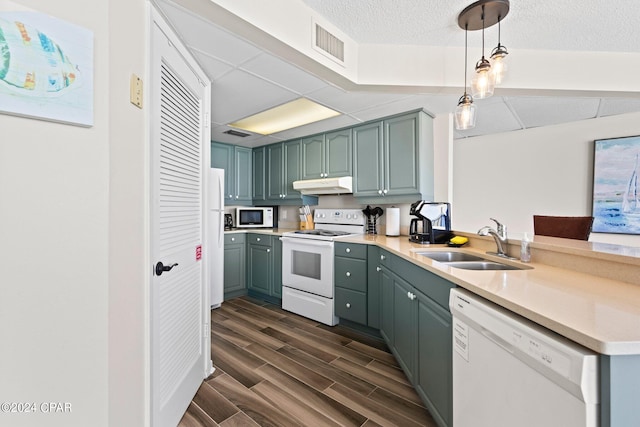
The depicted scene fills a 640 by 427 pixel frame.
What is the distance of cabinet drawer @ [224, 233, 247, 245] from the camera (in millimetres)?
3596

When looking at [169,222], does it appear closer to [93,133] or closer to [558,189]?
[93,133]

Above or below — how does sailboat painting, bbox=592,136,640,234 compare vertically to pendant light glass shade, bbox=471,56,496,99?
below

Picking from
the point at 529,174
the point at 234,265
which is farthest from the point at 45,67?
the point at 529,174

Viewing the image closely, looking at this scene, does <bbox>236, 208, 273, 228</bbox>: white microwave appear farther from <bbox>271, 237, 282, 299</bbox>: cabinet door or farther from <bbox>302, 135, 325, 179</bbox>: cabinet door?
<bbox>302, 135, 325, 179</bbox>: cabinet door

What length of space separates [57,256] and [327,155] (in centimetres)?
286

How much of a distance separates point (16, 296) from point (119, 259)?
287 millimetres

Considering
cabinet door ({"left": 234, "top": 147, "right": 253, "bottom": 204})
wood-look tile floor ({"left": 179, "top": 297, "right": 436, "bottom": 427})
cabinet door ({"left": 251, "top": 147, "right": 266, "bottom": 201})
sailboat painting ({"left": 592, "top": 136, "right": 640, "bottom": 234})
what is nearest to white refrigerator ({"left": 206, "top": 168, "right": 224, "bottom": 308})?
wood-look tile floor ({"left": 179, "top": 297, "right": 436, "bottom": 427})

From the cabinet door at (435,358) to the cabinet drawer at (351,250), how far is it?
1016 mm

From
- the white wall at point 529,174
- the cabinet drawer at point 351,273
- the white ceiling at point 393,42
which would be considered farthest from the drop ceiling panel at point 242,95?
the white wall at point 529,174

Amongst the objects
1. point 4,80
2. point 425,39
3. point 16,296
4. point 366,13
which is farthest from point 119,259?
point 425,39

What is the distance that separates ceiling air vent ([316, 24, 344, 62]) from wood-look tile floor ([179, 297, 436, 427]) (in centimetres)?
227

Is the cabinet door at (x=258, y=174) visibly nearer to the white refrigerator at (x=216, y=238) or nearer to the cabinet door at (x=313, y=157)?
the cabinet door at (x=313, y=157)

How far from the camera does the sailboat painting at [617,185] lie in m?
2.80

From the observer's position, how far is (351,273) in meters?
2.71
